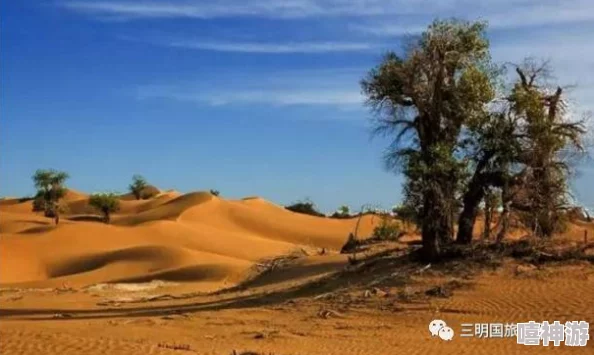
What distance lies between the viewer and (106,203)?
70.6 meters

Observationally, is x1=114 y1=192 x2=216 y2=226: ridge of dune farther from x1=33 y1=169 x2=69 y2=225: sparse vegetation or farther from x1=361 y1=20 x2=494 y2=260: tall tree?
x1=361 y1=20 x2=494 y2=260: tall tree

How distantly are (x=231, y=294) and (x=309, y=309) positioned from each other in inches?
275

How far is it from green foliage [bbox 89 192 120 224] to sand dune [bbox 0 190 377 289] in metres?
1.18

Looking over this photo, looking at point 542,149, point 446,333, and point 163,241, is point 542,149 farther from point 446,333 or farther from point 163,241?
point 163,241

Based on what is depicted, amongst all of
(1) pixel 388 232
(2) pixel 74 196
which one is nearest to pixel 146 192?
(2) pixel 74 196

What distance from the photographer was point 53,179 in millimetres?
70438

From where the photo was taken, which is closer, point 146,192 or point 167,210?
point 167,210

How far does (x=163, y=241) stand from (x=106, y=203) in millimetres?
15036

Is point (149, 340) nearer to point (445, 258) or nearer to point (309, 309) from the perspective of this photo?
point (309, 309)

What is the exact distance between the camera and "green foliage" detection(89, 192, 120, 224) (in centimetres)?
7050

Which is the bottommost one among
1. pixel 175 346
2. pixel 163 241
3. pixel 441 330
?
pixel 175 346

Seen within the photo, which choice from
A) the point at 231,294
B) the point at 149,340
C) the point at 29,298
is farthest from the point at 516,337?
the point at 29,298

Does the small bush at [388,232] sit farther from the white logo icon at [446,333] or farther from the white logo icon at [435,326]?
the white logo icon at [446,333]

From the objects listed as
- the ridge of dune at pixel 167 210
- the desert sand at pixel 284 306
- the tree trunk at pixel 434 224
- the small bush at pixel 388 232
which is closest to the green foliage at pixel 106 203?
the ridge of dune at pixel 167 210
